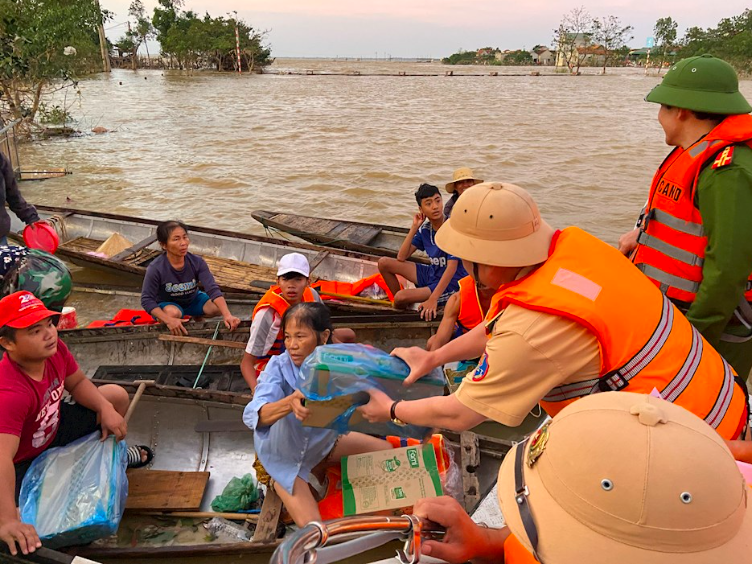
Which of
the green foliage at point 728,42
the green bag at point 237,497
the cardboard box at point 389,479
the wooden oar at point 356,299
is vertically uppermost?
the green foliage at point 728,42

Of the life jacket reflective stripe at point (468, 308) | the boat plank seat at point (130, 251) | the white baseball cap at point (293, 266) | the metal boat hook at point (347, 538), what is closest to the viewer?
the metal boat hook at point (347, 538)

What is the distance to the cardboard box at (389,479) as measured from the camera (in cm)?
280

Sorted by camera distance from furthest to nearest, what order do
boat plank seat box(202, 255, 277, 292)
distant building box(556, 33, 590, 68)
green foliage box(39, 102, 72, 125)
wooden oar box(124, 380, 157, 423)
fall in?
distant building box(556, 33, 590, 68) < green foliage box(39, 102, 72, 125) < boat plank seat box(202, 255, 277, 292) < wooden oar box(124, 380, 157, 423)

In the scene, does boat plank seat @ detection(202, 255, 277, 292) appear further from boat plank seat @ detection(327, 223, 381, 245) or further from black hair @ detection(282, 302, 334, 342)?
black hair @ detection(282, 302, 334, 342)

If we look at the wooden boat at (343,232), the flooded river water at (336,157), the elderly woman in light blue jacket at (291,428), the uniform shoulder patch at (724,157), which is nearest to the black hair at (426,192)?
the wooden boat at (343,232)

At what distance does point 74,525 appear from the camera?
2.54m

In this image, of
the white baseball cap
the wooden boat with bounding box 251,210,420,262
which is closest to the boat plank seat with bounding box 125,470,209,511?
the white baseball cap

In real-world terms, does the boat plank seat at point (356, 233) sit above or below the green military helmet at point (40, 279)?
below

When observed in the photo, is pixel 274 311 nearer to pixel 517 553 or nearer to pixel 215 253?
pixel 517 553

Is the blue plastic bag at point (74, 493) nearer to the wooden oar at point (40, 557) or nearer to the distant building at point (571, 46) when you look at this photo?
the wooden oar at point (40, 557)

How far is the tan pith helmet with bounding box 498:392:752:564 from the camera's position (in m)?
0.92

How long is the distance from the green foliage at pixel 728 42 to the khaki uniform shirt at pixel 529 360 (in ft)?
178

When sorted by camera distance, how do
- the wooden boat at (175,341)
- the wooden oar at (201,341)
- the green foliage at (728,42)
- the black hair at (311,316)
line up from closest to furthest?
1. the black hair at (311,316)
2. the wooden oar at (201,341)
3. the wooden boat at (175,341)
4. the green foliage at (728,42)

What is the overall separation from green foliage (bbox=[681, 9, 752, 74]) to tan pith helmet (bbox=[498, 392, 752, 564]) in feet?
180
